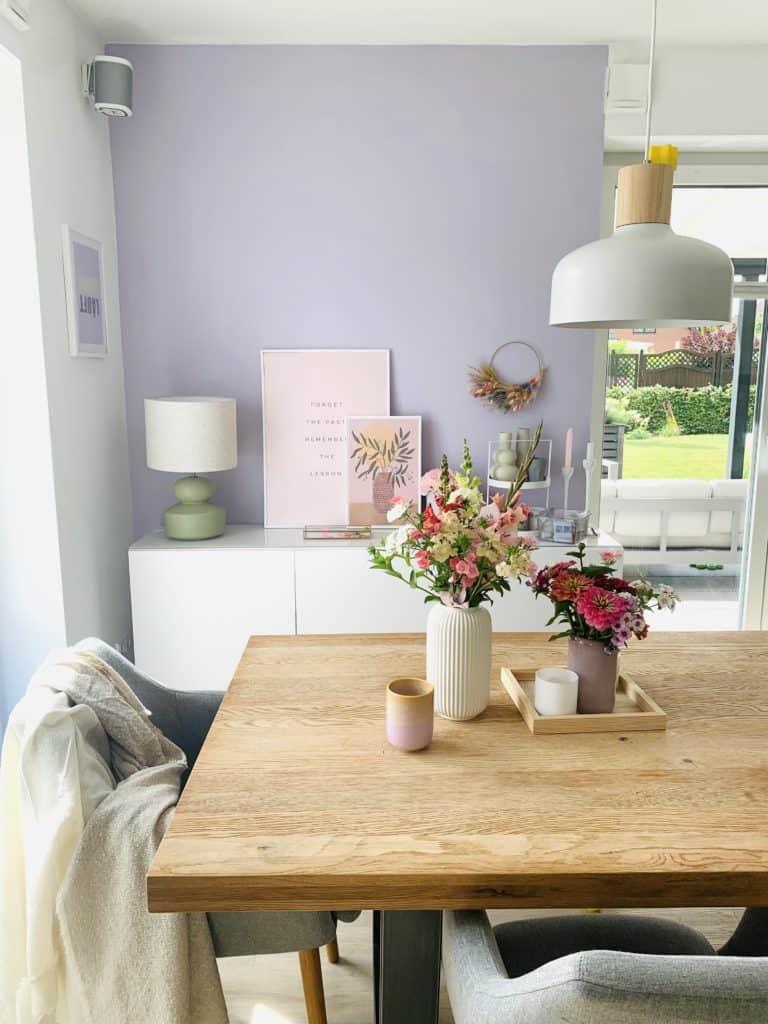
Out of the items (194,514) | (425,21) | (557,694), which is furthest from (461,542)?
(425,21)

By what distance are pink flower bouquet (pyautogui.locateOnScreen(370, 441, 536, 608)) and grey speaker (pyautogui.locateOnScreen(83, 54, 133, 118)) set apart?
2.06m

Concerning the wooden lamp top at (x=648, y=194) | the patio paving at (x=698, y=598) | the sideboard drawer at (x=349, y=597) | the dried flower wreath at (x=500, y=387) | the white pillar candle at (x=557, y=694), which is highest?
the wooden lamp top at (x=648, y=194)

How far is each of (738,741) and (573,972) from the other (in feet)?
2.55

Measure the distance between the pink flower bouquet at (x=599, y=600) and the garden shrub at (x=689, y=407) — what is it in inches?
77.1

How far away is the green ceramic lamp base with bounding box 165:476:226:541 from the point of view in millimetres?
2965

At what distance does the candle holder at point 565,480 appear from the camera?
3.13m

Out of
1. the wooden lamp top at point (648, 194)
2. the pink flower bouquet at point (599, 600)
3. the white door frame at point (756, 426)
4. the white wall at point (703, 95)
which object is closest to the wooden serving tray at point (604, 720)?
the pink flower bouquet at point (599, 600)

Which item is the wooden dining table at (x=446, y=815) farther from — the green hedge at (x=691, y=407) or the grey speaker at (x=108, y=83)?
the grey speaker at (x=108, y=83)

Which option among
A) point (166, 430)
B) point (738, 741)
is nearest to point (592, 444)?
point (166, 430)

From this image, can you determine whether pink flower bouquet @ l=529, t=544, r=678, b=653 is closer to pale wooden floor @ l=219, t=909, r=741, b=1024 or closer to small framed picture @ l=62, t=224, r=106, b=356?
pale wooden floor @ l=219, t=909, r=741, b=1024

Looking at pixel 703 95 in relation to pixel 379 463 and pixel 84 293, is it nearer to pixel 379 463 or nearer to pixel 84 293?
pixel 379 463

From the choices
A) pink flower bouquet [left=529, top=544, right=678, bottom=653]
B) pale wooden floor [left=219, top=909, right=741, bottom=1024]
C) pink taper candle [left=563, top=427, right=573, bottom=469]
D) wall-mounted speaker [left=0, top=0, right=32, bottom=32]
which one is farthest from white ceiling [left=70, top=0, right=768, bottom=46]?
pale wooden floor [left=219, top=909, right=741, bottom=1024]

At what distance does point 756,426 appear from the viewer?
11.2ft

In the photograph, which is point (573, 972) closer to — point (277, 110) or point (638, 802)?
point (638, 802)
